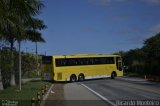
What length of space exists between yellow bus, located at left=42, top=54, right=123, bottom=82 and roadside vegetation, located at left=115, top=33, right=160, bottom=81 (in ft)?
26.3

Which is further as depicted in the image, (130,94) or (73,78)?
(73,78)

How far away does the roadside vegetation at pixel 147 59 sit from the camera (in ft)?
222

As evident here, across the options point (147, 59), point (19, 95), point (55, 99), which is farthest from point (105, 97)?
point (147, 59)

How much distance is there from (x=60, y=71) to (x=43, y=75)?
283 cm

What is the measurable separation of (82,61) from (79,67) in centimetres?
98

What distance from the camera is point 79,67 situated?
52.5 m

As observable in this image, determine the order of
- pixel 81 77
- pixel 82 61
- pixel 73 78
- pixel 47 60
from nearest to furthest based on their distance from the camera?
pixel 47 60 < pixel 73 78 < pixel 82 61 < pixel 81 77

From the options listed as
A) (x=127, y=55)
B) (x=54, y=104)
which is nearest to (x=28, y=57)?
(x=54, y=104)

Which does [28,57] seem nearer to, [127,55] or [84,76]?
[84,76]

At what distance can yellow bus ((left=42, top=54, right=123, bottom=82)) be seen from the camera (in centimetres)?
4995

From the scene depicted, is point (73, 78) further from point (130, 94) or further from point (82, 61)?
point (130, 94)

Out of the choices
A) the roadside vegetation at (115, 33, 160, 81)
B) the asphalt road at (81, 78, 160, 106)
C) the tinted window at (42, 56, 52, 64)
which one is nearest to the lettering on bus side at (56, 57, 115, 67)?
the tinted window at (42, 56, 52, 64)

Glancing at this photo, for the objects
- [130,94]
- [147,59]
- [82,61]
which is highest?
[147,59]

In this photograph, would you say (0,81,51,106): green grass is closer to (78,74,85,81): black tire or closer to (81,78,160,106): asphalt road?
(81,78,160,106): asphalt road
